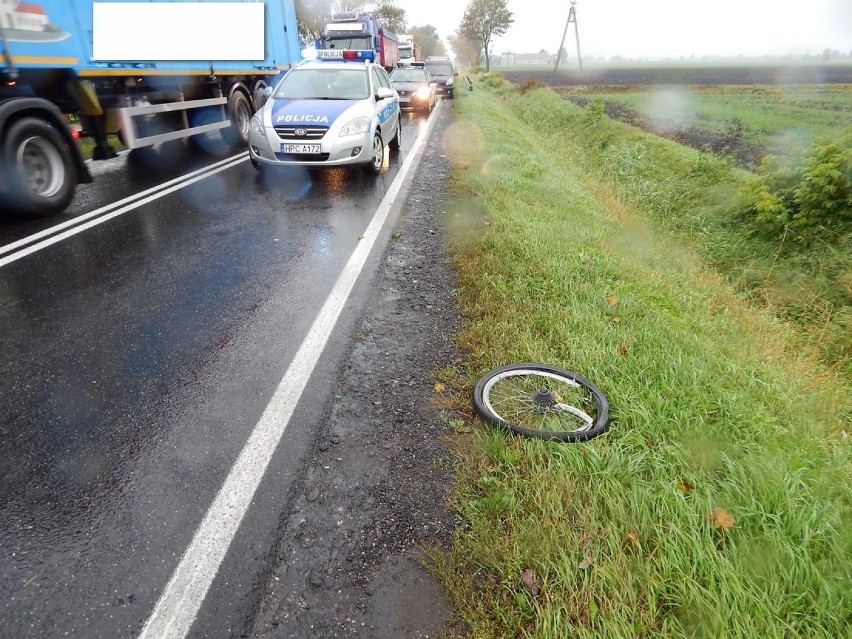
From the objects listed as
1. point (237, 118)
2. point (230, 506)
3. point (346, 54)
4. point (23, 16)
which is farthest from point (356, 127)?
point (346, 54)

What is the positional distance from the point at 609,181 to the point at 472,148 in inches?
123

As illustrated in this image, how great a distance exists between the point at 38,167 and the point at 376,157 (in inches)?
190

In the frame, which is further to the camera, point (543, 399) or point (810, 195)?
point (810, 195)

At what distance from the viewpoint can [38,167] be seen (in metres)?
6.24

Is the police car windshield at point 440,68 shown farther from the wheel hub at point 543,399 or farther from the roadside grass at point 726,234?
the wheel hub at point 543,399

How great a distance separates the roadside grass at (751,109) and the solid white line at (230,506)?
1119cm

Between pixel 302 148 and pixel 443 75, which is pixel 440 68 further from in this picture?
pixel 302 148

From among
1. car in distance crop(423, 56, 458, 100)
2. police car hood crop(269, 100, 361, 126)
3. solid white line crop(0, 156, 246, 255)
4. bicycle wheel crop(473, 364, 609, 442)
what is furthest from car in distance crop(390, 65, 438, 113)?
bicycle wheel crop(473, 364, 609, 442)

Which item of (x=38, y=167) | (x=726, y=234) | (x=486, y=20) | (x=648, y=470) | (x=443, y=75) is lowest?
(x=648, y=470)

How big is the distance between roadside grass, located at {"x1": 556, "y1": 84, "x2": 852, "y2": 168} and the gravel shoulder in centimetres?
1068

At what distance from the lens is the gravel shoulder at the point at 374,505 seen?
1.94m

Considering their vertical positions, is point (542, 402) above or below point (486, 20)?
below

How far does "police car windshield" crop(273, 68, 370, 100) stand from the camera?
877 cm

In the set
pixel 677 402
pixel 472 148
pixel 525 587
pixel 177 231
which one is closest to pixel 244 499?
pixel 525 587
